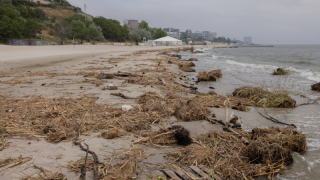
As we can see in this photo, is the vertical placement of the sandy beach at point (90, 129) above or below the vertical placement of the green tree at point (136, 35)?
below

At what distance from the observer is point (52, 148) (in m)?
2.99

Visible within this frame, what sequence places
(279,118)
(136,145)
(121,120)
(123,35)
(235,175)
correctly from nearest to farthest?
(235,175), (136,145), (121,120), (279,118), (123,35)

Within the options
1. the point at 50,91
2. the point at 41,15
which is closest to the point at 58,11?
the point at 41,15

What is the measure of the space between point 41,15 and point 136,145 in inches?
3130

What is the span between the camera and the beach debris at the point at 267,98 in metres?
6.04

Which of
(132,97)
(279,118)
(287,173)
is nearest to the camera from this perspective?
(287,173)

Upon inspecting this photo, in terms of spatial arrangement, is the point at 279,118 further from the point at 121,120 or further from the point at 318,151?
the point at 121,120

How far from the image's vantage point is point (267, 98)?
20.8 feet

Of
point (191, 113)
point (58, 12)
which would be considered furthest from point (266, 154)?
point (58, 12)

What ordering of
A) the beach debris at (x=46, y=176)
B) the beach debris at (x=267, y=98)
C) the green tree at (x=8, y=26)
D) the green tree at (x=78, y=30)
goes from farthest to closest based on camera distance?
1. the green tree at (x=78, y=30)
2. the green tree at (x=8, y=26)
3. the beach debris at (x=267, y=98)
4. the beach debris at (x=46, y=176)

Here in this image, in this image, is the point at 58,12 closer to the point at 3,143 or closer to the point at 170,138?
the point at 3,143

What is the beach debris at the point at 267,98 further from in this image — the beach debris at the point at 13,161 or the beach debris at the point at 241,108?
the beach debris at the point at 13,161

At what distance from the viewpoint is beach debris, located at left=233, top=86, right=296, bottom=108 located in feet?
19.8

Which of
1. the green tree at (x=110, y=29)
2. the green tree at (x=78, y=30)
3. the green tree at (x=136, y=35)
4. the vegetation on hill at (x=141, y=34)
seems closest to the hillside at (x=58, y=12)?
the green tree at (x=110, y=29)
